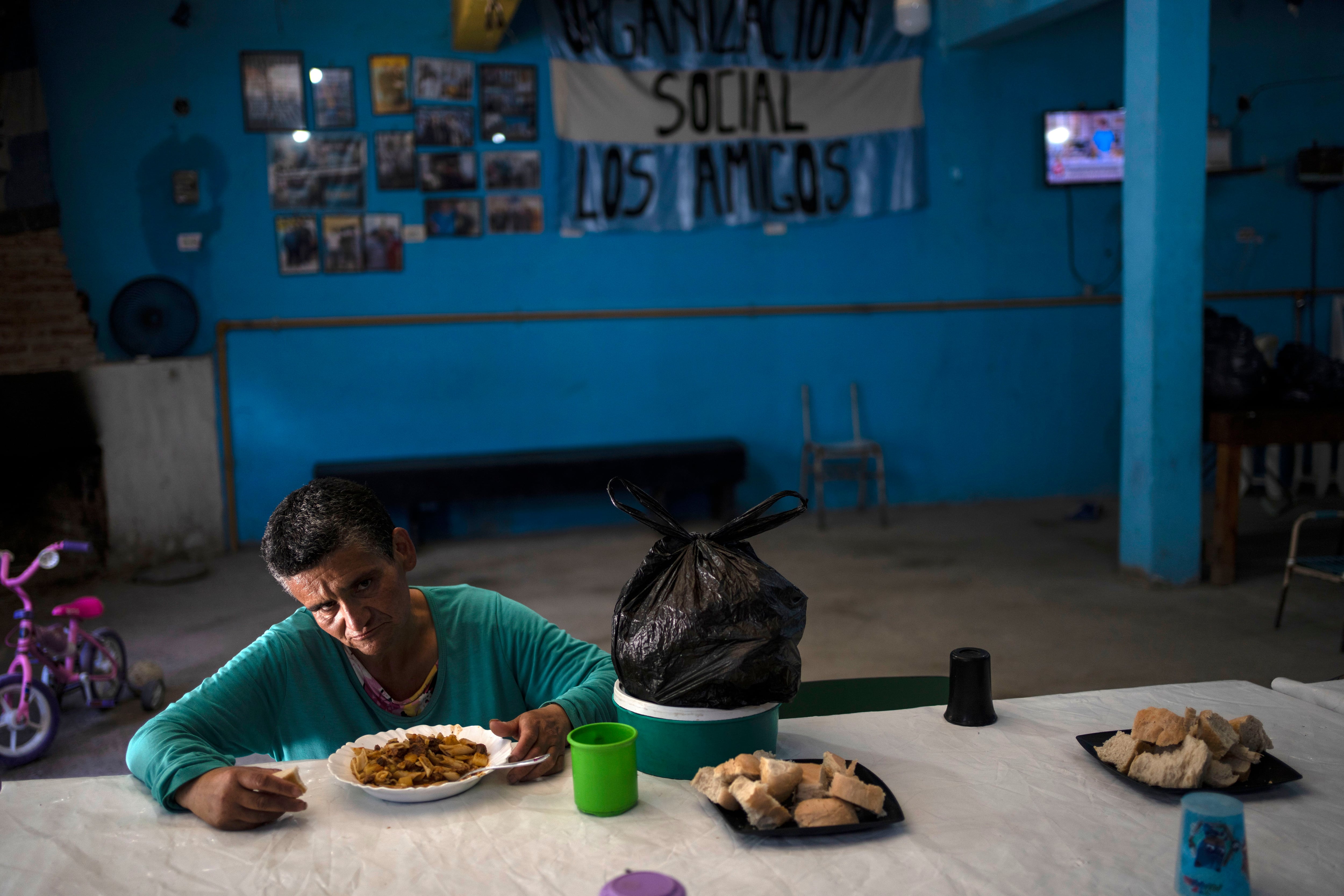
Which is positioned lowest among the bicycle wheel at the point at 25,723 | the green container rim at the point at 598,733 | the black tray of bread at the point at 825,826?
the bicycle wheel at the point at 25,723

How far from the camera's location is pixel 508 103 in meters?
5.86

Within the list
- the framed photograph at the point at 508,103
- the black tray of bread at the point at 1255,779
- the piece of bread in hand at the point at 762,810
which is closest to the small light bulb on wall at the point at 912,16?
the framed photograph at the point at 508,103

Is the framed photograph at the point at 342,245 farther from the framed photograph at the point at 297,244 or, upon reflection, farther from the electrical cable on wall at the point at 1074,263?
the electrical cable on wall at the point at 1074,263

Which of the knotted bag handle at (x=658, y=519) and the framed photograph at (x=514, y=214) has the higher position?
the framed photograph at (x=514, y=214)

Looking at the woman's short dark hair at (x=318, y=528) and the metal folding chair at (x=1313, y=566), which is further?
the metal folding chair at (x=1313, y=566)

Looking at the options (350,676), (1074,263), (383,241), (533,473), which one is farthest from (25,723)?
(1074,263)

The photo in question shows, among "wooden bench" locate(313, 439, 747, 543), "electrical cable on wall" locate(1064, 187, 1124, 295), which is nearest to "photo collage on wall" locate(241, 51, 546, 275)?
"wooden bench" locate(313, 439, 747, 543)

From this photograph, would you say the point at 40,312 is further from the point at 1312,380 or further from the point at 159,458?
the point at 1312,380

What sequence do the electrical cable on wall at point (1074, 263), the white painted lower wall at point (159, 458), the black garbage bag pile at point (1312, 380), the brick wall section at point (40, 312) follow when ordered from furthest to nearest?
the electrical cable on wall at point (1074, 263)
the white painted lower wall at point (159, 458)
the brick wall section at point (40, 312)
the black garbage bag pile at point (1312, 380)

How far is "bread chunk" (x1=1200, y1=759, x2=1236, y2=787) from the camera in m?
1.26

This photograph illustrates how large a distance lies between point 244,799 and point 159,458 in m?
4.77

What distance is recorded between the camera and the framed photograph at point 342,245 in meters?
5.72

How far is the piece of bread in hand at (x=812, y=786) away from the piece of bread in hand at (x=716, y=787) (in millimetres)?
73

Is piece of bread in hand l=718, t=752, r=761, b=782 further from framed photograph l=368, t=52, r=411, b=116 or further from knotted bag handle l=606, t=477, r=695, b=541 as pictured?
framed photograph l=368, t=52, r=411, b=116
